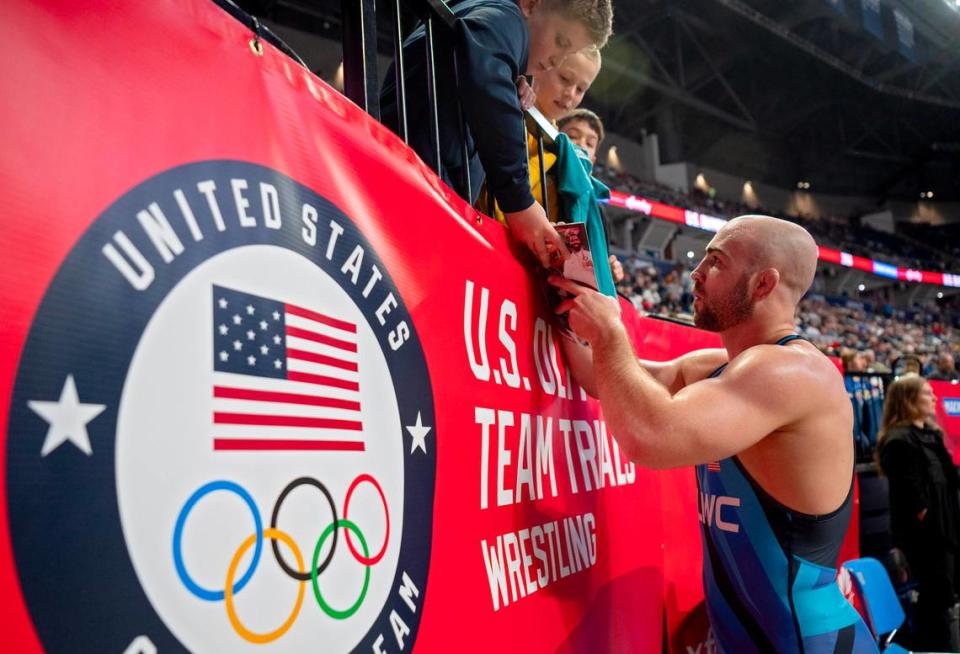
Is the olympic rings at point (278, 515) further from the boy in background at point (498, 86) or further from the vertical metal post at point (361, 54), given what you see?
the boy in background at point (498, 86)

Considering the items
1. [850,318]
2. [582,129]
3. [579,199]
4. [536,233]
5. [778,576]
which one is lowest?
[778,576]

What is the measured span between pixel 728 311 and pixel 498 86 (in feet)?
2.87

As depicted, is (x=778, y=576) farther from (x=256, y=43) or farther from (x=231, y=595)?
(x=256, y=43)

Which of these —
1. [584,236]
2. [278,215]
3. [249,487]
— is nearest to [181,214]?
[278,215]

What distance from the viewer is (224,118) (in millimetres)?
685

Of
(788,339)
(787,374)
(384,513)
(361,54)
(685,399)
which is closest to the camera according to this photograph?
(384,513)

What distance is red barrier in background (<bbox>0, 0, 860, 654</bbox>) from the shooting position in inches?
19.2

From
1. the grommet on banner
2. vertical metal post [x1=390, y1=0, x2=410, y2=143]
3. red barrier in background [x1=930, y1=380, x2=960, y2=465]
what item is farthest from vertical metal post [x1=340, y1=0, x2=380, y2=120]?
red barrier in background [x1=930, y1=380, x2=960, y2=465]

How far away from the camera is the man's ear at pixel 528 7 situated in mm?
1542

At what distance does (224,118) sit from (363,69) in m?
0.52

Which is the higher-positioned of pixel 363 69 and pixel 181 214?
pixel 363 69

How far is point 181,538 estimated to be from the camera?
1.89ft

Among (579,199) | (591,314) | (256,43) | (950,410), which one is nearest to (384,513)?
(256,43)

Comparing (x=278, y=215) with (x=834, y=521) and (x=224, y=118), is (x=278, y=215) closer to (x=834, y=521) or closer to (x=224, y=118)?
(x=224, y=118)
